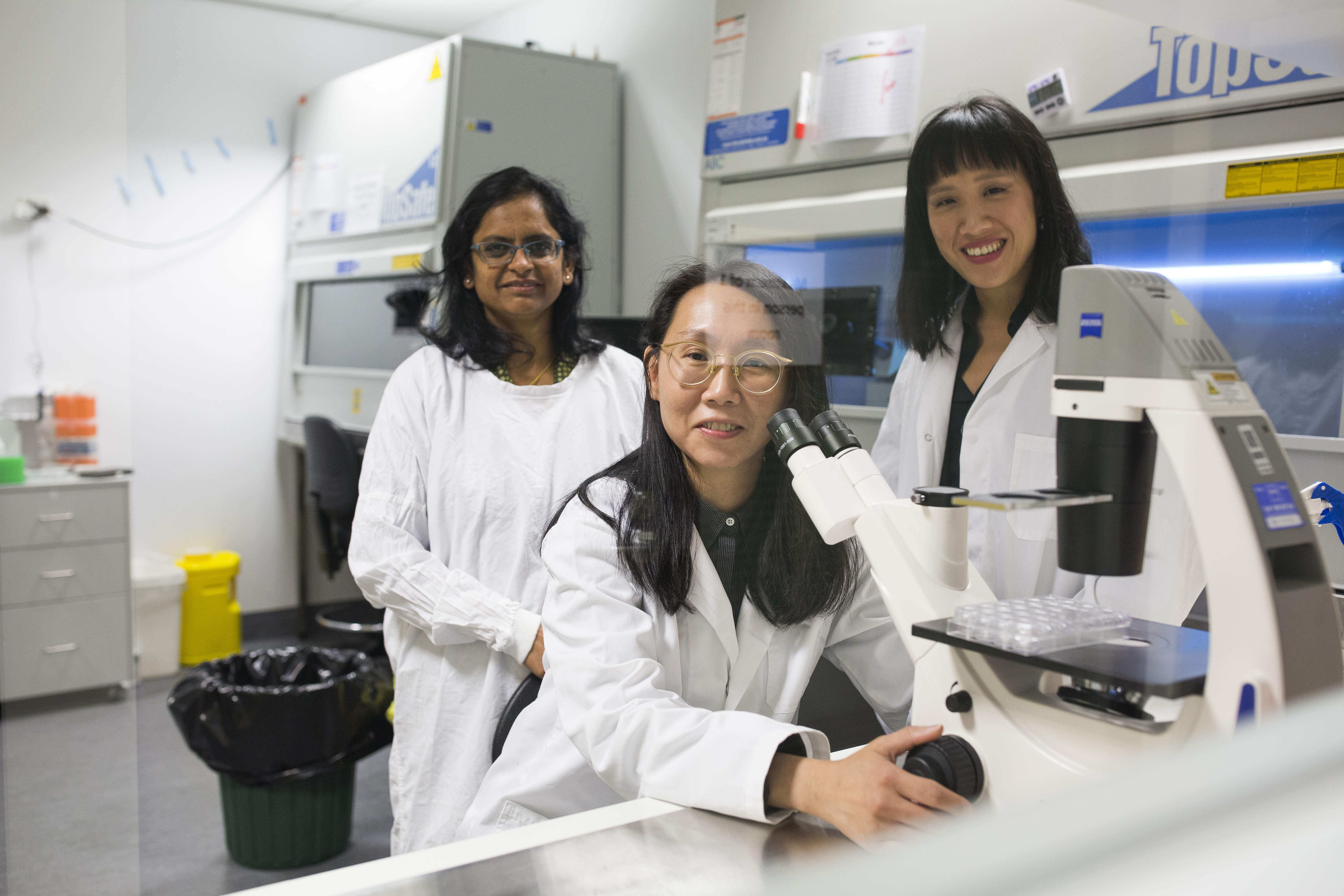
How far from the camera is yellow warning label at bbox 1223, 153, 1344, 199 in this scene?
107cm

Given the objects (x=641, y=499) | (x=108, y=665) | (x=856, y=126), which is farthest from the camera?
(x=856, y=126)

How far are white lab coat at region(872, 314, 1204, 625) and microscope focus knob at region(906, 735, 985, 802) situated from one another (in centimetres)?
18

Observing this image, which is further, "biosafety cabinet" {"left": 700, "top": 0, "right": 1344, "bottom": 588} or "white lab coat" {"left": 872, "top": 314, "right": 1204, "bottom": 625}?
"biosafety cabinet" {"left": 700, "top": 0, "right": 1344, "bottom": 588}

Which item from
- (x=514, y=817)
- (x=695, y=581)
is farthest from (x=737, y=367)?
(x=514, y=817)

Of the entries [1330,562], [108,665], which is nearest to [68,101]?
[108,665]

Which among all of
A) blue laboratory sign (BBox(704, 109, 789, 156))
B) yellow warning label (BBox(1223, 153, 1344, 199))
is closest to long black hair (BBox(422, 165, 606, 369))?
blue laboratory sign (BBox(704, 109, 789, 156))

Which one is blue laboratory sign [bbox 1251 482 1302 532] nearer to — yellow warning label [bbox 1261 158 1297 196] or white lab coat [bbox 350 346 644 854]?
yellow warning label [bbox 1261 158 1297 196]

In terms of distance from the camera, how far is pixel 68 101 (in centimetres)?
78

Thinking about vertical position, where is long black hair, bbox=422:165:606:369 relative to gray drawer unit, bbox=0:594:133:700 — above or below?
above

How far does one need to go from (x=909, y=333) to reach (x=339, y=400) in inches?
27.0

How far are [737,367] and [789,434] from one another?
0.46 feet

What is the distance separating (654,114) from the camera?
118 cm

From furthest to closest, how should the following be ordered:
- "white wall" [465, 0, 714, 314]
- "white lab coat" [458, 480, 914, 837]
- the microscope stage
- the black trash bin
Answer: "white wall" [465, 0, 714, 314] < the black trash bin < "white lab coat" [458, 480, 914, 837] < the microscope stage

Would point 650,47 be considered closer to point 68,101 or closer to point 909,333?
point 909,333
